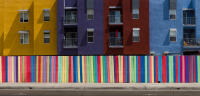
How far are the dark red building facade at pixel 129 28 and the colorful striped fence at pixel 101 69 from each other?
45.5 ft

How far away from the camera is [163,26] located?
31344mm

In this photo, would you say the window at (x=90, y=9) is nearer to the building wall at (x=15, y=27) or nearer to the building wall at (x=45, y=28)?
the building wall at (x=45, y=28)

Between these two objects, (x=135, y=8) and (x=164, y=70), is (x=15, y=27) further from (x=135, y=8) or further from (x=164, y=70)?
(x=164, y=70)

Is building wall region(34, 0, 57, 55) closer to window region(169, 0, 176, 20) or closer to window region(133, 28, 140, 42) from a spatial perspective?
window region(133, 28, 140, 42)

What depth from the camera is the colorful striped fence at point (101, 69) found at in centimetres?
1591

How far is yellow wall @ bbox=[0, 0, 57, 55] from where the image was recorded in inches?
A: 1238

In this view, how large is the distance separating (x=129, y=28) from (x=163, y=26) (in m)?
5.06

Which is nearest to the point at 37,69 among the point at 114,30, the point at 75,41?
the point at 75,41

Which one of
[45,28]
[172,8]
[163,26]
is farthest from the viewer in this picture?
[45,28]

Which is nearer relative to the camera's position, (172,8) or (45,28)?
(172,8)

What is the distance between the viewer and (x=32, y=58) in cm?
1648

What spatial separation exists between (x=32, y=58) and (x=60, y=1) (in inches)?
621

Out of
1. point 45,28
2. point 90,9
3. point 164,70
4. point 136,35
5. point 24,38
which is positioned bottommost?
point 164,70

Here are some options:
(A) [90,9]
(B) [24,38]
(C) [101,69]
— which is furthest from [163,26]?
(B) [24,38]
